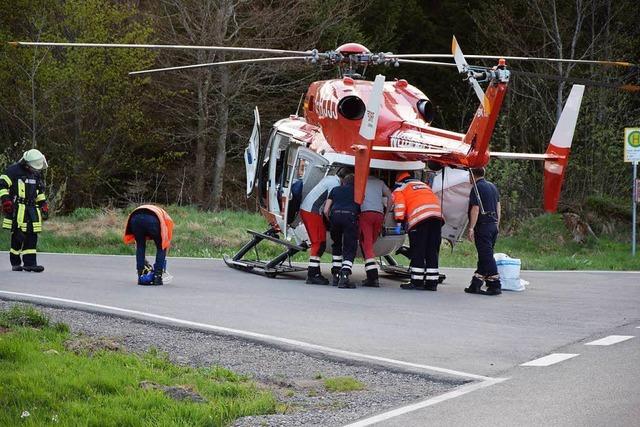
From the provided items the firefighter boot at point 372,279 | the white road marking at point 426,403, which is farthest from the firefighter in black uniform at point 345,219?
the white road marking at point 426,403

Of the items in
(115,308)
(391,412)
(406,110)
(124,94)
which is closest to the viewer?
(391,412)

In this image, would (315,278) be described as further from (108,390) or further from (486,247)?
(108,390)

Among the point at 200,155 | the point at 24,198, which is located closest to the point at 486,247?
the point at 24,198

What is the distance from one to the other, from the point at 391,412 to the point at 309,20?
2978cm

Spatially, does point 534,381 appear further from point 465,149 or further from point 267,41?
point 267,41

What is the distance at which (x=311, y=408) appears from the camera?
841 cm

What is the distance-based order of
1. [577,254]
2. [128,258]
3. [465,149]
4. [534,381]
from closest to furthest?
[534,381] → [465,149] → [128,258] → [577,254]

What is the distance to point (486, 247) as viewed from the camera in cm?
1560

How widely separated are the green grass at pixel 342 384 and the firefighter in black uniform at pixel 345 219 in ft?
22.6

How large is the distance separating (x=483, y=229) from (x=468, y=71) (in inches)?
112

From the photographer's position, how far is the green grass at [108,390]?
779 cm

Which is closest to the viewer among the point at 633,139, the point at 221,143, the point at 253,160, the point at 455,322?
the point at 455,322

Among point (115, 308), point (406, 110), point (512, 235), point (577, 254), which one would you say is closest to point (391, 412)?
point (115, 308)

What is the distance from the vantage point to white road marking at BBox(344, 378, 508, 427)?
7.73m
